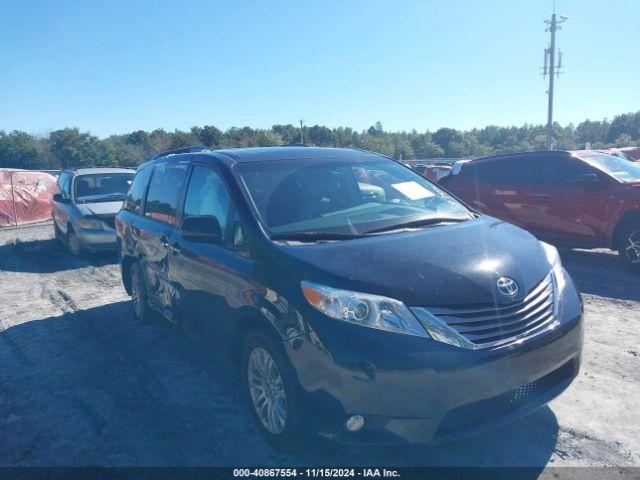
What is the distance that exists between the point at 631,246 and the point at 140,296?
638 cm

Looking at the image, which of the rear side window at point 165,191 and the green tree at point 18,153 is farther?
the green tree at point 18,153

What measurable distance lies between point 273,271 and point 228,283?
22.2 inches

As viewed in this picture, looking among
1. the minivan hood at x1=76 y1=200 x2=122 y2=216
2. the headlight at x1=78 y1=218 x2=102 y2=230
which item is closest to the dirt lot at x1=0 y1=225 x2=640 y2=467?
the headlight at x1=78 y1=218 x2=102 y2=230

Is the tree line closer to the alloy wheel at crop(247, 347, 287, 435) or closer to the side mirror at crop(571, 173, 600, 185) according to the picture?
the side mirror at crop(571, 173, 600, 185)

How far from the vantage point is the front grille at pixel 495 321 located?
2.72 meters

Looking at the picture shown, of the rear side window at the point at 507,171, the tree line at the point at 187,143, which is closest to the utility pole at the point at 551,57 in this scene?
the tree line at the point at 187,143

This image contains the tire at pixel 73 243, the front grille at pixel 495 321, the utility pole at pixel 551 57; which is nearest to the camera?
the front grille at pixel 495 321

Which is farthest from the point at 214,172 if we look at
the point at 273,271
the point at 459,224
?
the point at 459,224

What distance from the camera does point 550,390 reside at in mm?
3045

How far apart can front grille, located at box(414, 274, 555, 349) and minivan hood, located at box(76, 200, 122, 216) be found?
855 cm

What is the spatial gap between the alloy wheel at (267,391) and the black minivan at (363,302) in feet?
0.04

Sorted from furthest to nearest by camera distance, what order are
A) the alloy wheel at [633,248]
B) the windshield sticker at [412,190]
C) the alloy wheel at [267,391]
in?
the alloy wheel at [633,248] → the windshield sticker at [412,190] → the alloy wheel at [267,391]

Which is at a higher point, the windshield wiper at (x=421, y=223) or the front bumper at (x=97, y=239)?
the windshield wiper at (x=421, y=223)

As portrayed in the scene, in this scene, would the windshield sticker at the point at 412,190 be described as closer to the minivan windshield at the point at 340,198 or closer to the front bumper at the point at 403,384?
the minivan windshield at the point at 340,198
